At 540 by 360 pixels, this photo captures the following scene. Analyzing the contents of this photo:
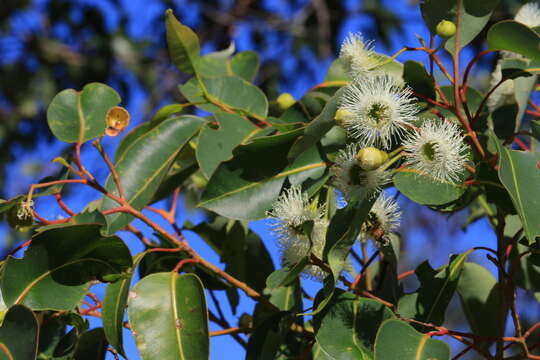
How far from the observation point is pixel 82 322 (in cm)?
115

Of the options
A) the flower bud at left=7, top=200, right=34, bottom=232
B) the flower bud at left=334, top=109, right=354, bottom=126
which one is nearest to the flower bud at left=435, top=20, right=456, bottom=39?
the flower bud at left=334, top=109, right=354, bottom=126

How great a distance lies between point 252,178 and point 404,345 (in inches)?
13.6

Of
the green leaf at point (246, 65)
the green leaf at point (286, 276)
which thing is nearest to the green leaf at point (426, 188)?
the green leaf at point (286, 276)

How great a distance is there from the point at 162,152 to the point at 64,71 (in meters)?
5.21

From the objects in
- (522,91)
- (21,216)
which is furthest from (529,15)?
(21,216)

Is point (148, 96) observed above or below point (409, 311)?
above

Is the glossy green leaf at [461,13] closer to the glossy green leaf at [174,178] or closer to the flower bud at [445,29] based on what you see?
the flower bud at [445,29]

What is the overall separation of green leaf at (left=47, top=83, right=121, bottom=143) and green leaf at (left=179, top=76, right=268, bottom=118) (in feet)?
0.56

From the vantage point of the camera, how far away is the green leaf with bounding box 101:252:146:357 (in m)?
1.04

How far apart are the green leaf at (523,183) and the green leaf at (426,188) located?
10 centimetres

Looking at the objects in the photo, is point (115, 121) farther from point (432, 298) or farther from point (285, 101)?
point (432, 298)

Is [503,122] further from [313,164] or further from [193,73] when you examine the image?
[193,73]

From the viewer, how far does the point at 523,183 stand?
934 mm

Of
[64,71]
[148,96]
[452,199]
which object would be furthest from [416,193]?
[64,71]
